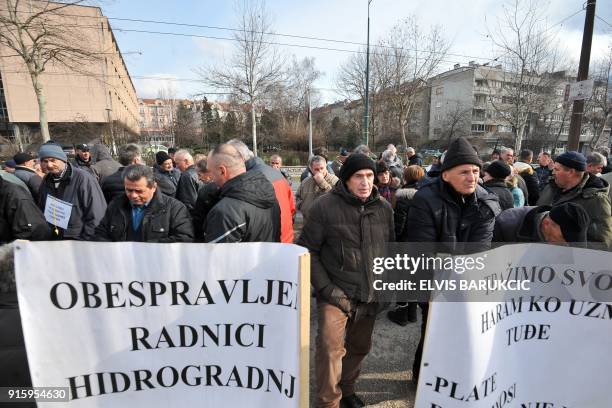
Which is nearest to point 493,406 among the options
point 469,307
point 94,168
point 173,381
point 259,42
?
point 469,307

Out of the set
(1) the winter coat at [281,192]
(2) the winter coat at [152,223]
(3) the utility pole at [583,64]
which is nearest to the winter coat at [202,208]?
(2) the winter coat at [152,223]

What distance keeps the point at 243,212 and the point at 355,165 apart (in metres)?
0.79

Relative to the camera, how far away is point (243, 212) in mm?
2033

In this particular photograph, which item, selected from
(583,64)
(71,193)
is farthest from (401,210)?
(583,64)

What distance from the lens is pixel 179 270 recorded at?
1564 millimetres

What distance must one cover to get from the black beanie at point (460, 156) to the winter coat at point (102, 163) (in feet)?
16.7

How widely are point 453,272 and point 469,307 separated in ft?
0.62

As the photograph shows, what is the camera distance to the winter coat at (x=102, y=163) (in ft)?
17.5

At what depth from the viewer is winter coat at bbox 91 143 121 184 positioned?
5.32 metres

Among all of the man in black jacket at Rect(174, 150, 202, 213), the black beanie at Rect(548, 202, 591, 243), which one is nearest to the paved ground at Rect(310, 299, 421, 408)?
the black beanie at Rect(548, 202, 591, 243)

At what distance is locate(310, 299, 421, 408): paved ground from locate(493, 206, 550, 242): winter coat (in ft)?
4.60

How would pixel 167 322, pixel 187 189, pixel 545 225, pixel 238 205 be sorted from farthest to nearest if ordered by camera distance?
1. pixel 187 189
2. pixel 238 205
3. pixel 545 225
4. pixel 167 322

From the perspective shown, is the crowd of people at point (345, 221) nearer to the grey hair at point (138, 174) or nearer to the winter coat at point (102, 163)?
the grey hair at point (138, 174)

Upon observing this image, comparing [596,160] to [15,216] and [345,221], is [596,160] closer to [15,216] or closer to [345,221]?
[345,221]
